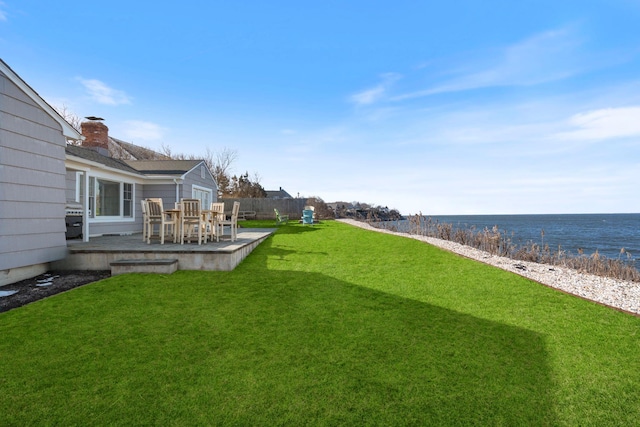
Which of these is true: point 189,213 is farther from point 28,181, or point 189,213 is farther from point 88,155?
point 88,155

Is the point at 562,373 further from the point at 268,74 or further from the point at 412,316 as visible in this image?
the point at 268,74

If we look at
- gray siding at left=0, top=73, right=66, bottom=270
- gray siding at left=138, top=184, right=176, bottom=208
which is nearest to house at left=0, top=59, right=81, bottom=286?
gray siding at left=0, top=73, right=66, bottom=270

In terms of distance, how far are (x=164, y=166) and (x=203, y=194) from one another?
2385 millimetres

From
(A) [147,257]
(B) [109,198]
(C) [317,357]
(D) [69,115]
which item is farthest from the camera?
(D) [69,115]

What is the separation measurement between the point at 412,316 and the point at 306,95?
13.4 meters

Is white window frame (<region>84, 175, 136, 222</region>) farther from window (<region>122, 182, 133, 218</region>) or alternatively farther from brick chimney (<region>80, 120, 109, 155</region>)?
brick chimney (<region>80, 120, 109, 155</region>)

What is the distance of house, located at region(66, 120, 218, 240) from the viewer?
27.8 feet

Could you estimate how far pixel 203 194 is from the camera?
50.4 feet

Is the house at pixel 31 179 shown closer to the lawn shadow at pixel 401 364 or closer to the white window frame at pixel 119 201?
the white window frame at pixel 119 201

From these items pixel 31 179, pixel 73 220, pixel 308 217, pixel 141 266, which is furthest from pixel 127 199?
pixel 308 217

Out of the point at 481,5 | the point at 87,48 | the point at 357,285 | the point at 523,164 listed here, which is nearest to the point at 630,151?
the point at 523,164

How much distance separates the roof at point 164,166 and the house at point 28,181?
20.0 feet

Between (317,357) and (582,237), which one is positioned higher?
(317,357)

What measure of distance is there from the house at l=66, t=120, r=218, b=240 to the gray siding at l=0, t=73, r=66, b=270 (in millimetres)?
1321
